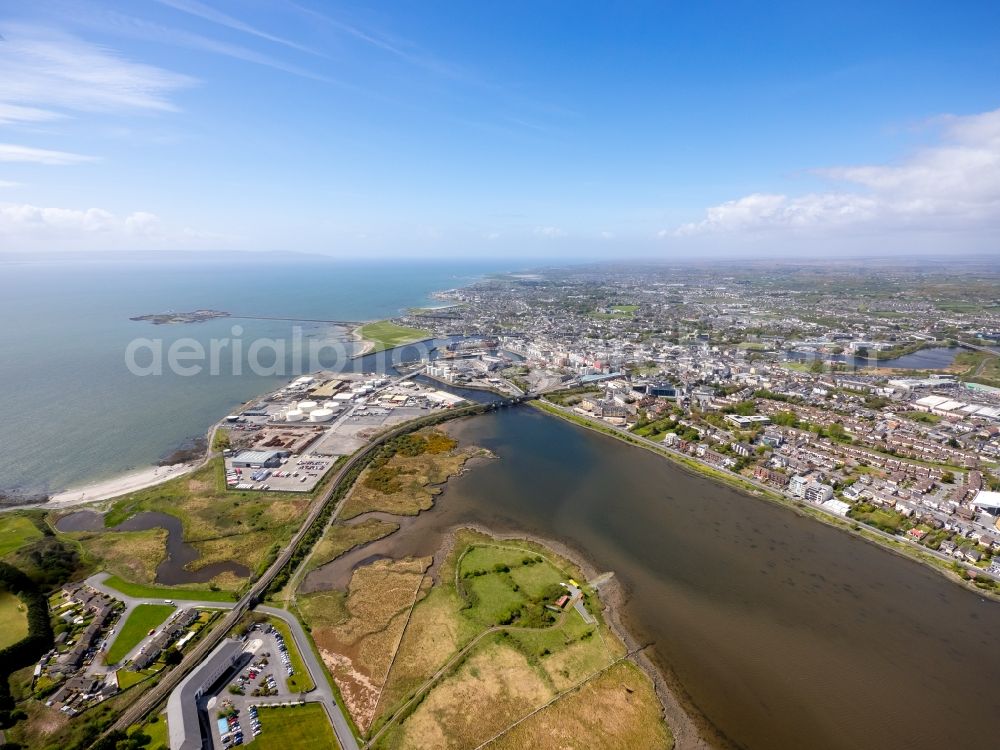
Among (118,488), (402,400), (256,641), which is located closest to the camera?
(256,641)

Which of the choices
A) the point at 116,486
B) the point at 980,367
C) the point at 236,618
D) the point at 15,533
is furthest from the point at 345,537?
the point at 980,367

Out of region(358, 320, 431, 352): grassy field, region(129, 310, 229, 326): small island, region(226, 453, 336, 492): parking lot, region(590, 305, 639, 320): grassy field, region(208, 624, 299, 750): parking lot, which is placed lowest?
region(208, 624, 299, 750): parking lot

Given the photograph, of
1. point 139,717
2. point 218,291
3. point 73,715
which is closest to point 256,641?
point 139,717

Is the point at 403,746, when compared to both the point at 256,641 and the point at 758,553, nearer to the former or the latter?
the point at 256,641

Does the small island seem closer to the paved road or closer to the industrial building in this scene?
the industrial building

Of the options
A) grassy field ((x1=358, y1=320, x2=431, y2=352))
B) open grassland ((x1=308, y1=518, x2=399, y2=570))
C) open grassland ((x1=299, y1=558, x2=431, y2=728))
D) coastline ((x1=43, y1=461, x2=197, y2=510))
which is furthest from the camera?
grassy field ((x1=358, y1=320, x2=431, y2=352))

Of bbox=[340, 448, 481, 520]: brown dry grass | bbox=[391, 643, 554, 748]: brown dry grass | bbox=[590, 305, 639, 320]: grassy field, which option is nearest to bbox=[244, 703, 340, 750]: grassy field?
bbox=[391, 643, 554, 748]: brown dry grass
